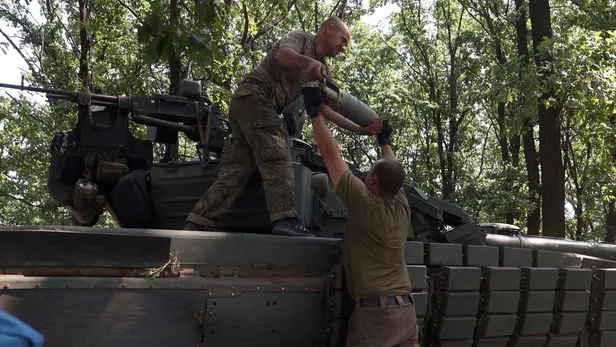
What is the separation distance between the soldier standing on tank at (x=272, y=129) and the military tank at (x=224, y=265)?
0.74ft

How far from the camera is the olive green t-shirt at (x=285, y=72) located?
479 centimetres

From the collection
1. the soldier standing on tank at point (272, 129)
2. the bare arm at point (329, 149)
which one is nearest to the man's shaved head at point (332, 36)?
the soldier standing on tank at point (272, 129)

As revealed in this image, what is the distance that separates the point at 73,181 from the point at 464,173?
2427 cm

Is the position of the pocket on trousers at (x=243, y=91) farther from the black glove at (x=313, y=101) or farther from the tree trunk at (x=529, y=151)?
the tree trunk at (x=529, y=151)

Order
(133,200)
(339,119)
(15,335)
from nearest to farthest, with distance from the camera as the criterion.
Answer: (15,335) < (339,119) < (133,200)

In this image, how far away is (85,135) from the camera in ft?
18.7

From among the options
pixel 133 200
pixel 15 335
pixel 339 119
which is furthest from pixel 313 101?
pixel 15 335

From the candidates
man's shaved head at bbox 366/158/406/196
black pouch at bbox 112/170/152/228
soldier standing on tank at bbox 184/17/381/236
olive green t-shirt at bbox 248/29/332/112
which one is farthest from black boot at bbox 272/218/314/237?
black pouch at bbox 112/170/152/228

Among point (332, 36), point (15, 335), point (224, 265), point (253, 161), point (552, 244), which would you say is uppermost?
point (332, 36)

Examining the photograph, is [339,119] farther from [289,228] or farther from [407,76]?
[407,76]

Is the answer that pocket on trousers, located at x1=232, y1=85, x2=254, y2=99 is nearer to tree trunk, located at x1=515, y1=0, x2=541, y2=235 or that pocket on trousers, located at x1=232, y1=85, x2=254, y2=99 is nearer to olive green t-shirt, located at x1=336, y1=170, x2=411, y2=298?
olive green t-shirt, located at x1=336, y1=170, x2=411, y2=298

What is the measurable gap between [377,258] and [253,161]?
1.23 metres

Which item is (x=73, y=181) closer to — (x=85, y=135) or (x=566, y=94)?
(x=85, y=135)

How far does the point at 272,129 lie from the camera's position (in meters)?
4.70
